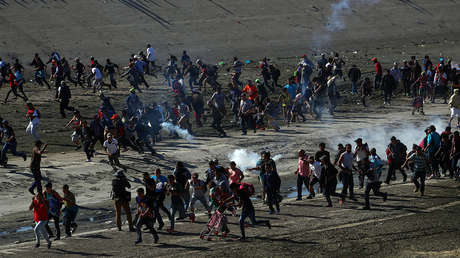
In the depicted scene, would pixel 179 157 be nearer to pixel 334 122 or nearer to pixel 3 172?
pixel 3 172

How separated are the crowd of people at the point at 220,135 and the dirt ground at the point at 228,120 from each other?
515 millimetres

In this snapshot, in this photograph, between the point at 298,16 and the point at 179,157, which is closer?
the point at 179,157

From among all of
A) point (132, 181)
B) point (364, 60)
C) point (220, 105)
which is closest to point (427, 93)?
point (364, 60)

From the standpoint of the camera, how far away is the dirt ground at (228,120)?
58.5 feet

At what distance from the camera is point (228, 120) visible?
103 feet

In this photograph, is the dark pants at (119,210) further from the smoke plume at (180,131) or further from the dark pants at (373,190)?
the smoke plume at (180,131)

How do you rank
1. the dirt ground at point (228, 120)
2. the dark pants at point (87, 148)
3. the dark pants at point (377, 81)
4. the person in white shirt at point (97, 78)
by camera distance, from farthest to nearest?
the dark pants at point (377, 81) → the person in white shirt at point (97, 78) → the dark pants at point (87, 148) → the dirt ground at point (228, 120)

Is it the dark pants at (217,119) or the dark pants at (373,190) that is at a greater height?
the dark pants at (217,119)

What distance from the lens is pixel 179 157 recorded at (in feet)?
86.4

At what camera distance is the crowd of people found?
18.3m

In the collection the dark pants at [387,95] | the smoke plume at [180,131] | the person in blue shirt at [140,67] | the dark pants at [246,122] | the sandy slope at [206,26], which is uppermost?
the sandy slope at [206,26]

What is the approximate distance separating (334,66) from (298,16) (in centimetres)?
1312

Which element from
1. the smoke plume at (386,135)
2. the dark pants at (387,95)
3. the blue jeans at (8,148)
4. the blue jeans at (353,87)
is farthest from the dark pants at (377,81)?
the blue jeans at (8,148)

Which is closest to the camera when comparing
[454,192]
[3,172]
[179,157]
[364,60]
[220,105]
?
[454,192]
